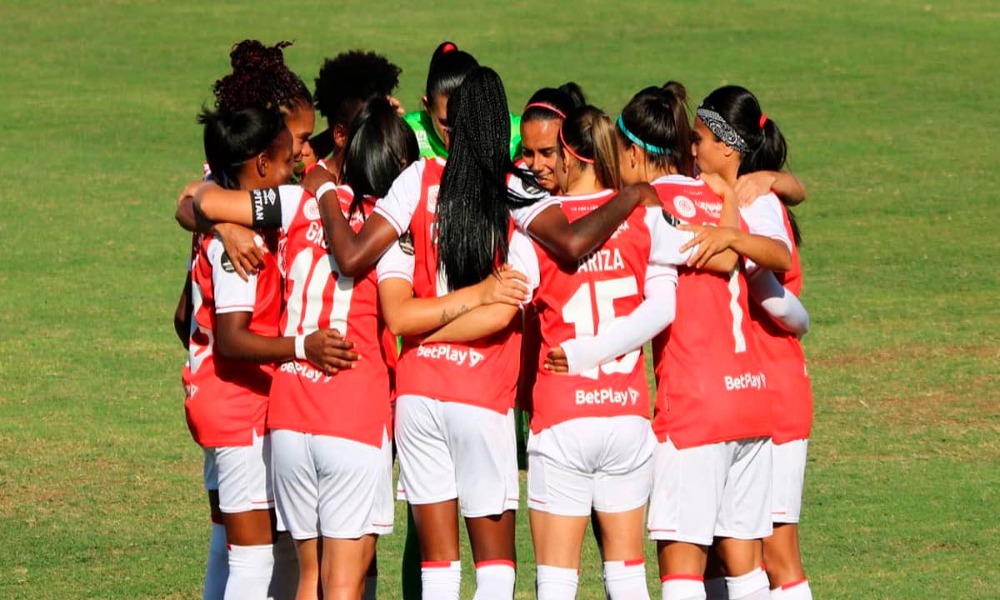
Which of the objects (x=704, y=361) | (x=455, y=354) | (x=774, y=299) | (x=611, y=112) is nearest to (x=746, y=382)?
(x=704, y=361)

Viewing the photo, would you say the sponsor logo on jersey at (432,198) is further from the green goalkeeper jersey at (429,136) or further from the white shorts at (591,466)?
the green goalkeeper jersey at (429,136)

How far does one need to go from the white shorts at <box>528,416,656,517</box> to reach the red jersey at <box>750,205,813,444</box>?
69 cm

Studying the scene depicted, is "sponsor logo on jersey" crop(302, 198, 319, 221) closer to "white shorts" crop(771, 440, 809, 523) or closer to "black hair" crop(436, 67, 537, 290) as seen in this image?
"black hair" crop(436, 67, 537, 290)

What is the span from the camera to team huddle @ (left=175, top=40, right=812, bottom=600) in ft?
16.9

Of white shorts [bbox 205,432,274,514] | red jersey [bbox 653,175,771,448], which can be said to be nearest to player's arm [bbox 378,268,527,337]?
red jersey [bbox 653,175,771,448]

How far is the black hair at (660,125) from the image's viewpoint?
5324 mm

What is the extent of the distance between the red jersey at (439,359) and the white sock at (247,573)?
0.81 meters

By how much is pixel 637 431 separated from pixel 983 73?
19.9 meters

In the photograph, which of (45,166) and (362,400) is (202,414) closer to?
(362,400)

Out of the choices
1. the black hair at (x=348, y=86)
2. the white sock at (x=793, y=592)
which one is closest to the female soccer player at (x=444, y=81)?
the black hair at (x=348, y=86)

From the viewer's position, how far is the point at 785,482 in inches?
225

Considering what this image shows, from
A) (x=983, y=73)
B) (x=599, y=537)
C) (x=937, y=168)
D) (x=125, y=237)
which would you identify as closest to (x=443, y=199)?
(x=599, y=537)

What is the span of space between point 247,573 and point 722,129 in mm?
2297

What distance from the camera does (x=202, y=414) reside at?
543cm
